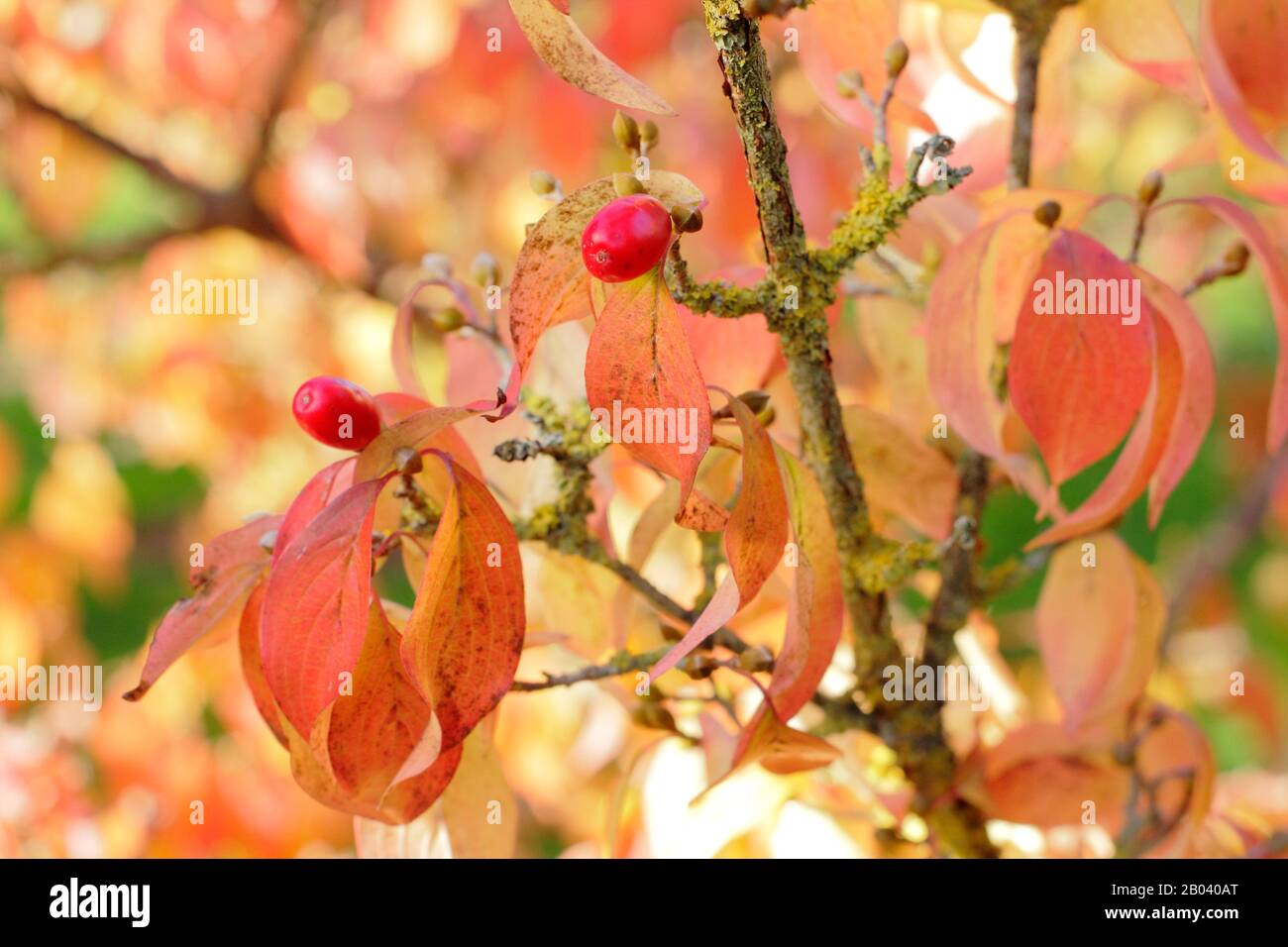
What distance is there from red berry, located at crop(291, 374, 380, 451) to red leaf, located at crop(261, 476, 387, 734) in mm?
43

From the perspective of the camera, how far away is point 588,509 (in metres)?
0.55

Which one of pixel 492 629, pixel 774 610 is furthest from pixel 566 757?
pixel 492 629

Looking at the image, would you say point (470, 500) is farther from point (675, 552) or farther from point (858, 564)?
point (675, 552)

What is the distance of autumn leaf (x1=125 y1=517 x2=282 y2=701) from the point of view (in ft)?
1.53

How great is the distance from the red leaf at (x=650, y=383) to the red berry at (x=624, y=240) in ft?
0.05

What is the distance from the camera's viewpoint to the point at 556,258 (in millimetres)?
414

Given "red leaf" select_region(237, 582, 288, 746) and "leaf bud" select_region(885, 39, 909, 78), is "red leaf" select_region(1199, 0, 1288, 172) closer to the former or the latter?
"leaf bud" select_region(885, 39, 909, 78)

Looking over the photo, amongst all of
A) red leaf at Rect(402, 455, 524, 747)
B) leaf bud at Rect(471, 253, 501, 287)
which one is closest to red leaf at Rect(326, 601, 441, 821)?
red leaf at Rect(402, 455, 524, 747)

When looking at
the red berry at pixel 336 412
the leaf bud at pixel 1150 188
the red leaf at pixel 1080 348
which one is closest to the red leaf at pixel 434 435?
the red berry at pixel 336 412

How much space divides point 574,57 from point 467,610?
0.19m

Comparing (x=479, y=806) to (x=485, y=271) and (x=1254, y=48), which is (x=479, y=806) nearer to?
(x=485, y=271)

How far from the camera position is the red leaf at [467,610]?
423 millimetres

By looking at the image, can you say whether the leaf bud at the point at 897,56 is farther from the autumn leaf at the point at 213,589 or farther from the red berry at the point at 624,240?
the autumn leaf at the point at 213,589
